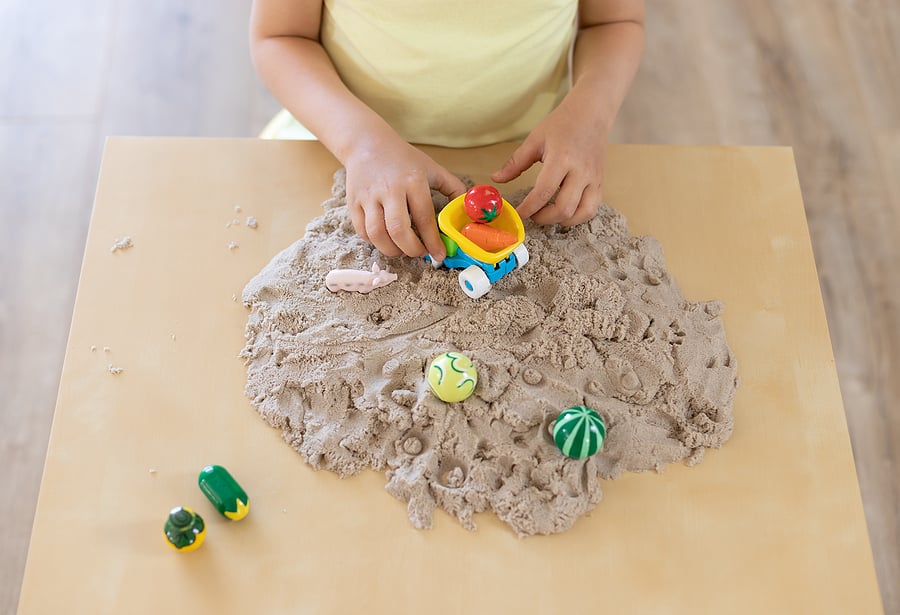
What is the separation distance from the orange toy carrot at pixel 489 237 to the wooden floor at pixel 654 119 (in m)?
0.89

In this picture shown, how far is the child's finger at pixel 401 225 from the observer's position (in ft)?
2.42

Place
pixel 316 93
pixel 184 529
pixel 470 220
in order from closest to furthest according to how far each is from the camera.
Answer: pixel 184 529 < pixel 470 220 < pixel 316 93

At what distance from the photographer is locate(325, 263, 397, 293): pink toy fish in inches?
29.2

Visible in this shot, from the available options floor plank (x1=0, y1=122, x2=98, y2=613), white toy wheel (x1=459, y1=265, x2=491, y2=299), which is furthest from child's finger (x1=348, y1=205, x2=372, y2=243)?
floor plank (x1=0, y1=122, x2=98, y2=613)

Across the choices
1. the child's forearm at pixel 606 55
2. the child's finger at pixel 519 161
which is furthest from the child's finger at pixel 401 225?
the child's forearm at pixel 606 55

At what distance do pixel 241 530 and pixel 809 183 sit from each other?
1.31 meters

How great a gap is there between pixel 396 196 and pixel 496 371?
0.59ft

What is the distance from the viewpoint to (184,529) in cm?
62

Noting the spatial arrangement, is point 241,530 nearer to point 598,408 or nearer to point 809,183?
point 598,408

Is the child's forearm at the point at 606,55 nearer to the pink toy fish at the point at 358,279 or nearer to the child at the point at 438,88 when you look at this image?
the child at the point at 438,88

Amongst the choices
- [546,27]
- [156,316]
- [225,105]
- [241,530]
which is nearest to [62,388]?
[156,316]

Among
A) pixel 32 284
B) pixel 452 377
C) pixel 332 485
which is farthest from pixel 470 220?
pixel 32 284

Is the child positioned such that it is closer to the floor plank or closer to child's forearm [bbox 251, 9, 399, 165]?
child's forearm [bbox 251, 9, 399, 165]

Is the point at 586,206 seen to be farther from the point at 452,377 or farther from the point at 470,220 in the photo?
the point at 452,377
